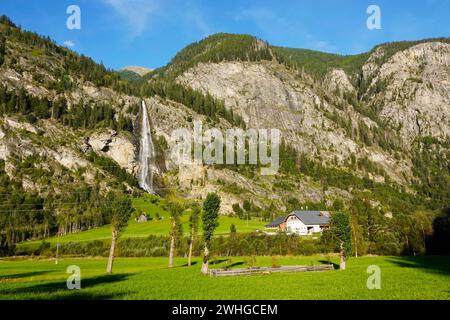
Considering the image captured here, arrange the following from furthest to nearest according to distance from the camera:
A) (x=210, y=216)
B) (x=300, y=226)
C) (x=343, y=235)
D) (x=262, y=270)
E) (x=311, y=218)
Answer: (x=311, y=218)
(x=300, y=226)
(x=210, y=216)
(x=343, y=235)
(x=262, y=270)

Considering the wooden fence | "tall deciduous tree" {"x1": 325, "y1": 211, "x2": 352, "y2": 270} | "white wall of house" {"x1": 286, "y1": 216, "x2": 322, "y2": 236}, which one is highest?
"tall deciduous tree" {"x1": 325, "y1": 211, "x2": 352, "y2": 270}

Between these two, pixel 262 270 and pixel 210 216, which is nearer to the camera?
pixel 262 270

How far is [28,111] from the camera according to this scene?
180375mm

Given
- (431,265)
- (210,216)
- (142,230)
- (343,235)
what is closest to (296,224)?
(142,230)

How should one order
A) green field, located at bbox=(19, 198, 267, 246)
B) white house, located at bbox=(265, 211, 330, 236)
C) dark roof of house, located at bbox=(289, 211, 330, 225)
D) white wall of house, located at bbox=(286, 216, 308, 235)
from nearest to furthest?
green field, located at bbox=(19, 198, 267, 246), white wall of house, located at bbox=(286, 216, 308, 235), white house, located at bbox=(265, 211, 330, 236), dark roof of house, located at bbox=(289, 211, 330, 225)

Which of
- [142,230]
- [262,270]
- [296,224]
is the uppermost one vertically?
[262,270]

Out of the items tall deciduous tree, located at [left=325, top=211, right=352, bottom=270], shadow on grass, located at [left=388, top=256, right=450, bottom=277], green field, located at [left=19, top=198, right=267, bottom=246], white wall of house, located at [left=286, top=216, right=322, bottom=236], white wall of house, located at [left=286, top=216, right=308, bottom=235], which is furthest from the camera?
white wall of house, located at [left=286, top=216, right=322, bottom=236]

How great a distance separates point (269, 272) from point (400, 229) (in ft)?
196

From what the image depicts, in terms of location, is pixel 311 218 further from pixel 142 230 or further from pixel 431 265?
pixel 431 265

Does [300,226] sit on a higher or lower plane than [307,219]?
lower

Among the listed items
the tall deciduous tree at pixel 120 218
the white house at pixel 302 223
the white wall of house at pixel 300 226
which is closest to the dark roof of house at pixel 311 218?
the white house at pixel 302 223

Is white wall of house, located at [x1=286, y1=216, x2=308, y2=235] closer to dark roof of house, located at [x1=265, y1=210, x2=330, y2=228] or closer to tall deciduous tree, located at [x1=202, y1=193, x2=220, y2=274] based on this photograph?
dark roof of house, located at [x1=265, y1=210, x2=330, y2=228]

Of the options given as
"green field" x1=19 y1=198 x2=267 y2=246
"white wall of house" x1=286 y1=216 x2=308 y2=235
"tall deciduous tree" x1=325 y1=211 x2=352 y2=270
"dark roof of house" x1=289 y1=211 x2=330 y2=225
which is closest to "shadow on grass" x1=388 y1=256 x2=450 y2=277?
"tall deciduous tree" x1=325 y1=211 x2=352 y2=270
